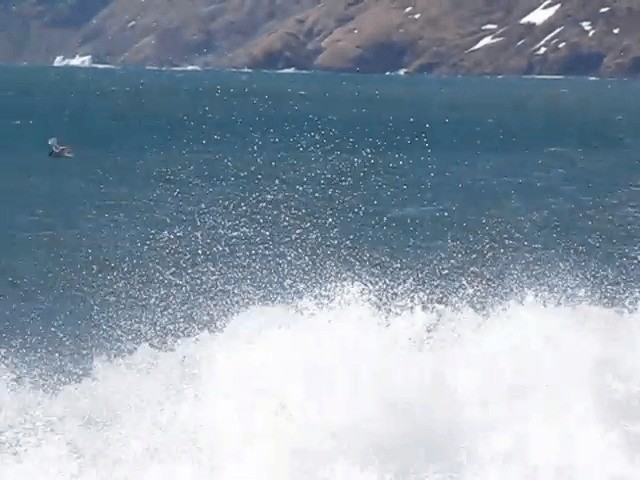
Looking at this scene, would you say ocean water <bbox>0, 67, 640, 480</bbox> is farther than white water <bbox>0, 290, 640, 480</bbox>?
Yes

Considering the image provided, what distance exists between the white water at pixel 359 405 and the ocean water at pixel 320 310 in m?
0.06

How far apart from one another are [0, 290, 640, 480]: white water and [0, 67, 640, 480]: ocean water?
63mm

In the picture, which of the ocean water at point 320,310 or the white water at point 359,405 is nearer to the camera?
the white water at point 359,405

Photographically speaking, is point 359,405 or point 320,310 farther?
point 320,310

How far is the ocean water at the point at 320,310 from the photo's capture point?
30.0 m

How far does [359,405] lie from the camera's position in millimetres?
31609

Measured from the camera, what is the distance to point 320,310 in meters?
37.2

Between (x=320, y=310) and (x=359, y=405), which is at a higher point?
(x=359, y=405)

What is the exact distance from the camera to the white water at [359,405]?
2938cm

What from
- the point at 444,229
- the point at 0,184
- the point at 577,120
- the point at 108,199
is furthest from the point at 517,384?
the point at 577,120

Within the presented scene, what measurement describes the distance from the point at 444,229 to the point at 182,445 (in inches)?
1653

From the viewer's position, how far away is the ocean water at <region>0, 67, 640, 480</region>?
30031mm

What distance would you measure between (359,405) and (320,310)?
5882 millimetres

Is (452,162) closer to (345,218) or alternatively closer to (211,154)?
(211,154)
